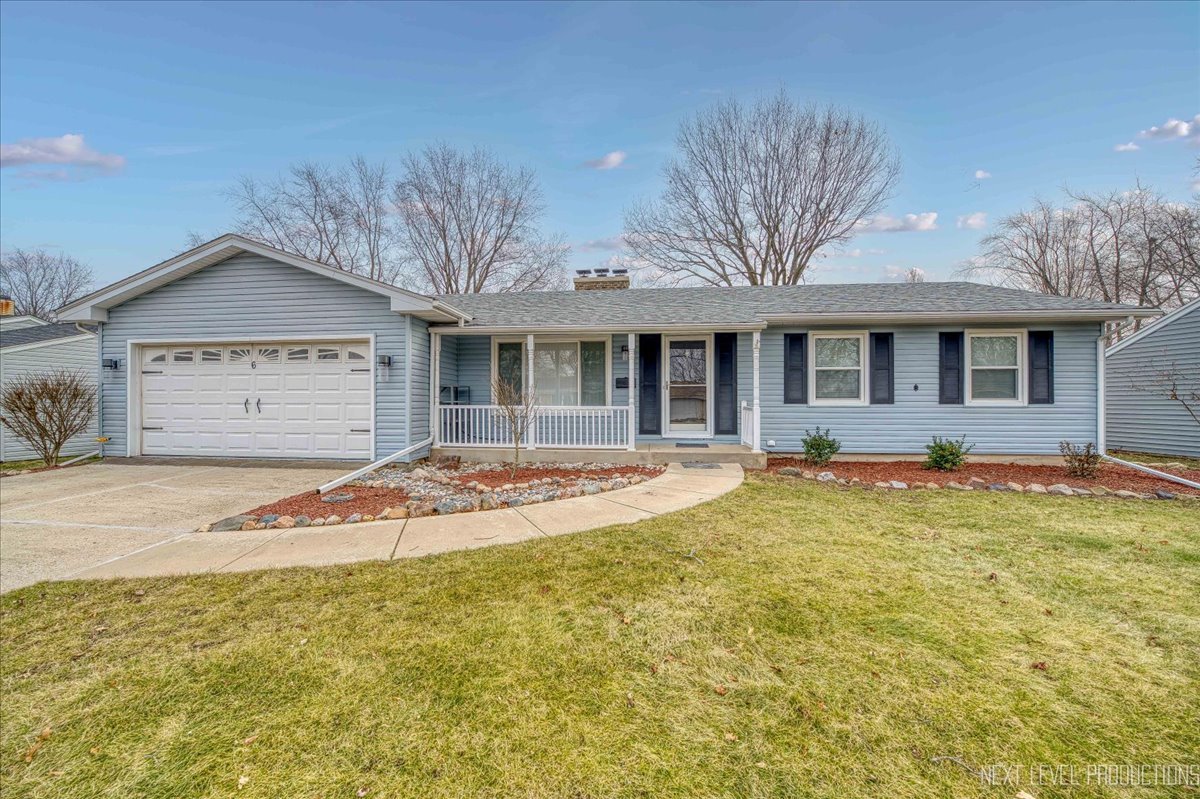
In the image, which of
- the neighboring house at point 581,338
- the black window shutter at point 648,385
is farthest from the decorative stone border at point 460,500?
the black window shutter at point 648,385

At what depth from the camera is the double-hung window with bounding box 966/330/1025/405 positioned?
29.0 ft

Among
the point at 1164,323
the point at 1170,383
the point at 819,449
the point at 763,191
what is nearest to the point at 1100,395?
the point at 1170,383

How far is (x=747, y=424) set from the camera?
9.04 metres

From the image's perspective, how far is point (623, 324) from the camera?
9023 mm

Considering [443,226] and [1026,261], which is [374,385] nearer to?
[443,226]

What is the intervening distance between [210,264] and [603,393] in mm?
7811

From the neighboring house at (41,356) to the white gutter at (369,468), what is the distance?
8.30 meters

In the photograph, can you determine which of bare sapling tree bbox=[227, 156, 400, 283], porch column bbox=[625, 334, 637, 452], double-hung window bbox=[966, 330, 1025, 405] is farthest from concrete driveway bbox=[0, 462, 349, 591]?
bare sapling tree bbox=[227, 156, 400, 283]

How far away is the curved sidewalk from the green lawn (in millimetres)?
306

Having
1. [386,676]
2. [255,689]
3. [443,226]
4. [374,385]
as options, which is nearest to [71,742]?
[255,689]

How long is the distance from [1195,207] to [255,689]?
25.4 meters

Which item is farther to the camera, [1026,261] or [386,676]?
[1026,261]

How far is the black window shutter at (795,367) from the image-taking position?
9219 millimetres

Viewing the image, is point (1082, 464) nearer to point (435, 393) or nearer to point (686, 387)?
point (686, 387)
